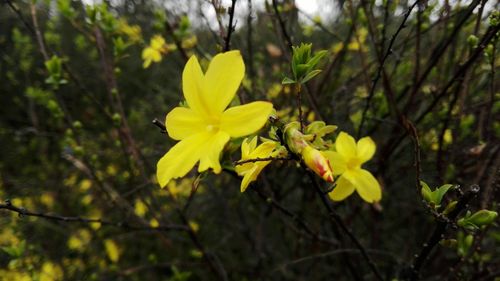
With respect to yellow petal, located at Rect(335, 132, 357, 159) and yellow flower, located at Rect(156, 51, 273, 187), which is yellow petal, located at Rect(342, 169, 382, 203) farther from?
yellow flower, located at Rect(156, 51, 273, 187)

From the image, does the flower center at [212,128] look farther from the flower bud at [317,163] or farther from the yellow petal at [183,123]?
the flower bud at [317,163]

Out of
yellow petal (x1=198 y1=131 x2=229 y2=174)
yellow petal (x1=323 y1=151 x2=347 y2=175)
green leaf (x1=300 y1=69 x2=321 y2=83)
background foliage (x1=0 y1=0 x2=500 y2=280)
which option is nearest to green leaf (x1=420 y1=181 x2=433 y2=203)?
background foliage (x1=0 y1=0 x2=500 y2=280)

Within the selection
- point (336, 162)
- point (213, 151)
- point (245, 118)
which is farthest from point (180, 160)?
point (336, 162)

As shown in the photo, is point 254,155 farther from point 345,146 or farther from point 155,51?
point 155,51

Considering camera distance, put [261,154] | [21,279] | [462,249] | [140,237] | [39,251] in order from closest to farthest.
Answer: [261,154], [462,249], [21,279], [39,251], [140,237]

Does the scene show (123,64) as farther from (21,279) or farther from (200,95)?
(200,95)

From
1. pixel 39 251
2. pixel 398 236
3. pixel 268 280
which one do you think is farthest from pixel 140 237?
pixel 398 236

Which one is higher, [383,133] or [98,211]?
[98,211]
